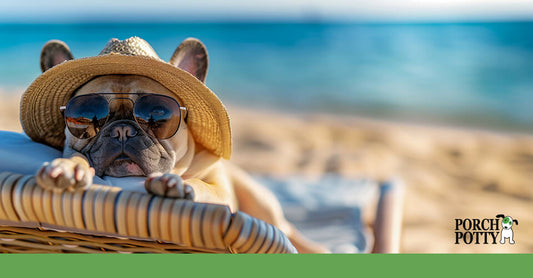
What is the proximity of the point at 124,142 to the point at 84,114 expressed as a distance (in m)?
→ 0.14

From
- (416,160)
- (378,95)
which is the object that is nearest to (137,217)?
(416,160)

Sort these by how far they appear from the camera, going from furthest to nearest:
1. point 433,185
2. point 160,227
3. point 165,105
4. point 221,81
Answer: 1. point 221,81
2. point 433,185
3. point 165,105
4. point 160,227

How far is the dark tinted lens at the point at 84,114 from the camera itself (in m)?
1.45

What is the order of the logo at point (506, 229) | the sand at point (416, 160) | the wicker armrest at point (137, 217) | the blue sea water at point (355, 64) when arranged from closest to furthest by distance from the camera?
1. the wicker armrest at point (137, 217)
2. the logo at point (506, 229)
3. the sand at point (416, 160)
4. the blue sea water at point (355, 64)

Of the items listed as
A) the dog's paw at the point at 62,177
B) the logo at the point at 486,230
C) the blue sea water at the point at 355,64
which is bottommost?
the dog's paw at the point at 62,177

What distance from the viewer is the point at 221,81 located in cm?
799

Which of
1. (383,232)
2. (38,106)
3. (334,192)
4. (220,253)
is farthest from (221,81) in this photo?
(220,253)

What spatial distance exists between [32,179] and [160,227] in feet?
0.94

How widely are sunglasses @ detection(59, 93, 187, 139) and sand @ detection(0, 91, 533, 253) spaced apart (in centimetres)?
178

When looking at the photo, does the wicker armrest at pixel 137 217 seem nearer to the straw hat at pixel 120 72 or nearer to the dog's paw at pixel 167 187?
the dog's paw at pixel 167 187

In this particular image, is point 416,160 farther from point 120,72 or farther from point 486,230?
point 120,72

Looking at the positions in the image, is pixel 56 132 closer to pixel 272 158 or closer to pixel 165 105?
pixel 165 105

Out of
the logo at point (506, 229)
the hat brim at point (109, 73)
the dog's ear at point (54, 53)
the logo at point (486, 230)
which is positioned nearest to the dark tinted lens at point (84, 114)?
the hat brim at point (109, 73)

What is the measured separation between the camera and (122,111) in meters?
1.53
